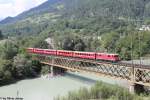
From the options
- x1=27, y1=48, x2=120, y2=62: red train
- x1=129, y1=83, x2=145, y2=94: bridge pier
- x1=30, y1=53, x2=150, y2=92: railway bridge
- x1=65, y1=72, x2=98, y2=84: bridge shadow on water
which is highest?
x1=27, y1=48, x2=120, y2=62: red train

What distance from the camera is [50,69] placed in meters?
69.1

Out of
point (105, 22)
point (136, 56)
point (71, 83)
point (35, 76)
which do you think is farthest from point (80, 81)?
point (105, 22)

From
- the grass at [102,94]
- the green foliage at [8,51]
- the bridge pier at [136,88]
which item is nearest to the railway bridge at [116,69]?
the bridge pier at [136,88]

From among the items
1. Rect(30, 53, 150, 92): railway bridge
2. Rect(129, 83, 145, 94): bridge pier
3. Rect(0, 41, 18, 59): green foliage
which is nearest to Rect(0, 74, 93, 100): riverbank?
Rect(30, 53, 150, 92): railway bridge

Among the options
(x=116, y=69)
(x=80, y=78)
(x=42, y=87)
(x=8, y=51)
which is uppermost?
(x=8, y=51)

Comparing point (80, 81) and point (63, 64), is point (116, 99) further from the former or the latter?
point (63, 64)

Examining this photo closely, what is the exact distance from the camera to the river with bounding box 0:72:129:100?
49156 millimetres

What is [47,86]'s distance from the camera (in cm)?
5609

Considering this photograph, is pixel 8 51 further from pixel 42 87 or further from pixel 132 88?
pixel 132 88

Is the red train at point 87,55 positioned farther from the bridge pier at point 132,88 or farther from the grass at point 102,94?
the grass at point 102,94

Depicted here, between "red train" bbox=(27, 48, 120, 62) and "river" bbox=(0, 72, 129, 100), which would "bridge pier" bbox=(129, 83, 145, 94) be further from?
"red train" bbox=(27, 48, 120, 62)

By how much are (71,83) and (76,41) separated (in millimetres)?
41152

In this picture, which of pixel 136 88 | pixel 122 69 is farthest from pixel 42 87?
pixel 136 88

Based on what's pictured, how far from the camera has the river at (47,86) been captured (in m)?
49.2
